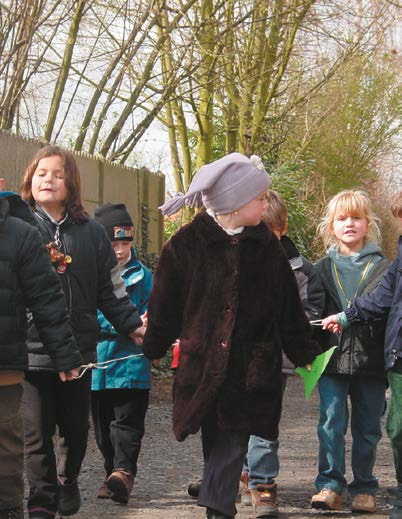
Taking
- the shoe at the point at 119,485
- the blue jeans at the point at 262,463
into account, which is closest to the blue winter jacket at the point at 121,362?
the shoe at the point at 119,485

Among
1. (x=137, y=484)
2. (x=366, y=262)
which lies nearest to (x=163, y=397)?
(x=137, y=484)

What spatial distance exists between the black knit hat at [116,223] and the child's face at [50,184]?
99cm

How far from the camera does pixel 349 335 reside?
593cm

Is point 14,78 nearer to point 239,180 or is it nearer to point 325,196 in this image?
point 239,180

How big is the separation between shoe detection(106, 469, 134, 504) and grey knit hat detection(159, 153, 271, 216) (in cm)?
179

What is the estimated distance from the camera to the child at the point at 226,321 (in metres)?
4.77

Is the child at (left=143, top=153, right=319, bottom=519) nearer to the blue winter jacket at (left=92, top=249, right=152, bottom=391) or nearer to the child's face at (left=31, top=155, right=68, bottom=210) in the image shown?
the child's face at (left=31, top=155, right=68, bottom=210)

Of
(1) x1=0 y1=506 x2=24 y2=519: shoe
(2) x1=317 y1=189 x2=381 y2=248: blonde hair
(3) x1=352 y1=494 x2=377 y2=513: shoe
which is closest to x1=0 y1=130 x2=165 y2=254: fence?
(2) x1=317 y1=189 x2=381 y2=248: blonde hair

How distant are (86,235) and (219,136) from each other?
45.5 feet

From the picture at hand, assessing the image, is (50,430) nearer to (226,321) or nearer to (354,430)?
(226,321)

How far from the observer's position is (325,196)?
976 inches

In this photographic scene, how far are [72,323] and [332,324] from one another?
1.45 meters

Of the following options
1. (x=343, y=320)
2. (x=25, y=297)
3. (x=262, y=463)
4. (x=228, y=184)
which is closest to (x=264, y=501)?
(x=262, y=463)

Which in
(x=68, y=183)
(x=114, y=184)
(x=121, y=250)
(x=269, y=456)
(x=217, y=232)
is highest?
(x=114, y=184)
